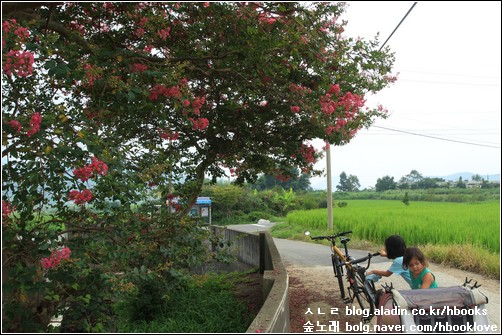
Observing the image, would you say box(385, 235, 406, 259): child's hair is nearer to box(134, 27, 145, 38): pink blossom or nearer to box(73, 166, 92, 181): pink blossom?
box(73, 166, 92, 181): pink blossom

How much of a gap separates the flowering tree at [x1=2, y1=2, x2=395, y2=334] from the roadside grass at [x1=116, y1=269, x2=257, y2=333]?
178 centimetres

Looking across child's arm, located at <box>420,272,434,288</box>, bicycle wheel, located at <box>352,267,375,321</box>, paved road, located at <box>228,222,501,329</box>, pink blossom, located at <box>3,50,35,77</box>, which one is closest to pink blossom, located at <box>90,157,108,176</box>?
pink blossom, located at <box>3,50,35,77</box>

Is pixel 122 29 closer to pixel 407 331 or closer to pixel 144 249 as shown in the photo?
pixel 144 249

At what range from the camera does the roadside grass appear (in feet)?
19.2

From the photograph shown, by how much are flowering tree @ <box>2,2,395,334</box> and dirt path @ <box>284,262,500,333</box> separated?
7.35ft

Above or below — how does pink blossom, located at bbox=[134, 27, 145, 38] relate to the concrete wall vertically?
above

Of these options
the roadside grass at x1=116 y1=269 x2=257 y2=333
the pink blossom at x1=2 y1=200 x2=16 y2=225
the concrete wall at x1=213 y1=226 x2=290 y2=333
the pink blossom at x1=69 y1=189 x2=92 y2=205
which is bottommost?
the roadside grass at x1=116 y1=269 x2=257 y2=333

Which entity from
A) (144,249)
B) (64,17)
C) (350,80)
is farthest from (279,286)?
(64,17)

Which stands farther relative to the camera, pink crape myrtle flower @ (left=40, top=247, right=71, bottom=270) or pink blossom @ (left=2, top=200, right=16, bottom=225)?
pink crape myrtle flower @ (left=40, top=247, right=71, bottom=270)

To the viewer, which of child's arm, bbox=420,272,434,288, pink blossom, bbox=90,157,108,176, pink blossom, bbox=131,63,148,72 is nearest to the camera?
pink blossom, bbox=90,157,108,176

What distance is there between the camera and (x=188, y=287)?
23.5 ft

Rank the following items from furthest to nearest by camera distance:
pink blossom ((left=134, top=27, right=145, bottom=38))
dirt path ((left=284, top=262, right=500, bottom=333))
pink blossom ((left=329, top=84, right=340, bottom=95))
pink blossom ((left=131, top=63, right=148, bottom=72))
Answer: pink blossom ((left=329, top=84, right=340, bottom=95)), dirt path ((left=284, top=262, right=500, bottom=333)), pink blossom ((left=134, top=27, right=145, bottom=38)), pink blossom ((left=131, top=63, right=148, bottom=72))

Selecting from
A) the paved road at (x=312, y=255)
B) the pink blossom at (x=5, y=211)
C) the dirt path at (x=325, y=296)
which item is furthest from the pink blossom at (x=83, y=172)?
the paved road at (x=312, y=255)

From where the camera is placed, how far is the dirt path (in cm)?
513
